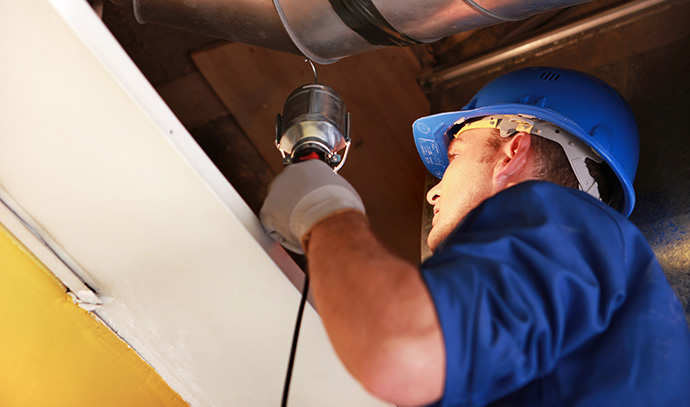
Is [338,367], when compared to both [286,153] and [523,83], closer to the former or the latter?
[286,153]

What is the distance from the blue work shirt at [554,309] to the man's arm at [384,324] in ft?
0.08

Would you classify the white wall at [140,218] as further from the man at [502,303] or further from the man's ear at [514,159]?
the man's ear at [514,159]

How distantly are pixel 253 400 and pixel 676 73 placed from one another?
59.3 inches

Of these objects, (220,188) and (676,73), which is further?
(676,73)

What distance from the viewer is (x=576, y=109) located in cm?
145

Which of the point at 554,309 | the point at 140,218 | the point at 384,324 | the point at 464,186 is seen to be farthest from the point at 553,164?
the point at 140,218

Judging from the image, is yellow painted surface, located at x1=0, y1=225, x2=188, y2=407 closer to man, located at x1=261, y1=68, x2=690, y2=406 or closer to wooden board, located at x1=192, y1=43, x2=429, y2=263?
man, located at x1=261, y1=68, x2=690, y2=406

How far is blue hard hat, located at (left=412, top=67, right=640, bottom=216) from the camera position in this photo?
141 cm

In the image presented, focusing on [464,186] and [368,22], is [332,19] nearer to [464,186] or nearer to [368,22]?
[368,22]

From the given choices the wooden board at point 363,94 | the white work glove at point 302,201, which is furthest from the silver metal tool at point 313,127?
the wooden board at point 363,94

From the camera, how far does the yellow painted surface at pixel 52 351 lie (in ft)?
3.86

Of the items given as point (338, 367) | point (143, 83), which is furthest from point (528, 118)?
point (143, 83)

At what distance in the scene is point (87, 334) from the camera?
128cm

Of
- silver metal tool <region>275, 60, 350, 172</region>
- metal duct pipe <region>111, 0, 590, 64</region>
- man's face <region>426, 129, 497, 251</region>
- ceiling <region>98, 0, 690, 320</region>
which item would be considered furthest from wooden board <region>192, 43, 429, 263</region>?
silver metal tool <region>275, 60, 350, 172</region>
